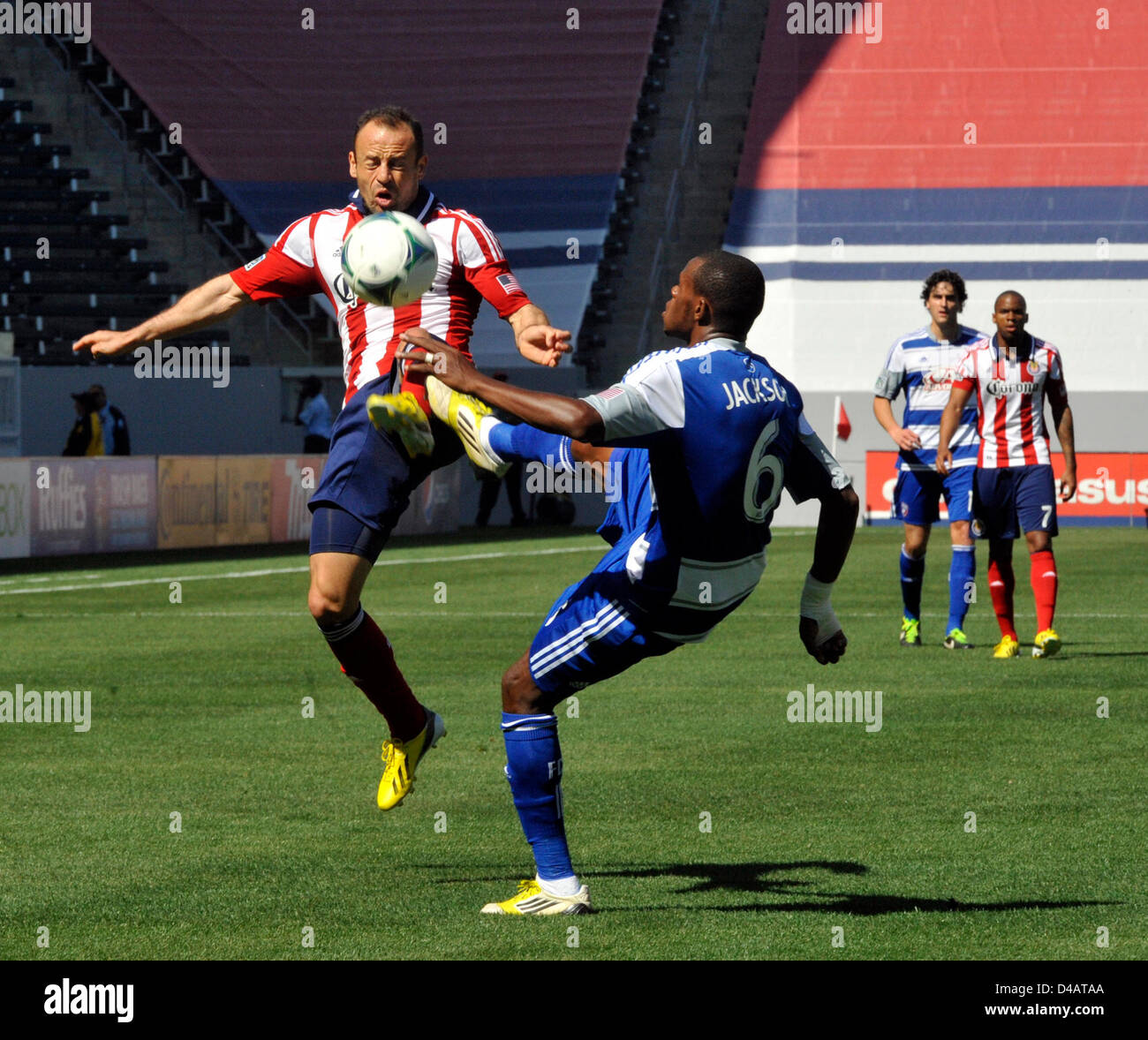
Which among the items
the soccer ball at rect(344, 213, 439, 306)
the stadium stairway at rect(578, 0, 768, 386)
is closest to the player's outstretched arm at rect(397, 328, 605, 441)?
the soccer ball at rect(344, 213, 439, 306)

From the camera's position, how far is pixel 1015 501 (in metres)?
12.6

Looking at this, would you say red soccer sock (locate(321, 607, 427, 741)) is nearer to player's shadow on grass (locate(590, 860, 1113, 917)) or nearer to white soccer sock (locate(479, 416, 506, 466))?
player's shadow on grass (locate(590, 860, 1113, 917))

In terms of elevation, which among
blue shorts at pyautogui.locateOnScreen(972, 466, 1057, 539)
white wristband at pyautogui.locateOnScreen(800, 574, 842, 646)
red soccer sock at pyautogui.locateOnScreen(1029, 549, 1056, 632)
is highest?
blue shorts at pyautogui.locateOnScreen(972, 466, 1057, 539)

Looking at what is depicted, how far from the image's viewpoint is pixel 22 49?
118ft

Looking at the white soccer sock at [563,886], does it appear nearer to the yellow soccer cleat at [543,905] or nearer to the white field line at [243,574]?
the yellow soccer cleat at [543,905]

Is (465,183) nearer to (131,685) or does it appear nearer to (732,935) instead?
(131,685)

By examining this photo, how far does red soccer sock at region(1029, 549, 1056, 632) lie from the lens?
1228 centimetres

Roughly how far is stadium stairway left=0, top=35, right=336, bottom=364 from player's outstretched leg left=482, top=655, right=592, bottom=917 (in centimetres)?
2900

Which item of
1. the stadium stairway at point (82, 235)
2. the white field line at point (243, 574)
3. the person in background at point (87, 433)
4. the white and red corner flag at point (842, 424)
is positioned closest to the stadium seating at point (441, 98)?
the stadium stairway at point (82, 235)

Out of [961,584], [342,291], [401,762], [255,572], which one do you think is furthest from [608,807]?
[255,572]

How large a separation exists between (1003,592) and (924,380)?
1.70 m

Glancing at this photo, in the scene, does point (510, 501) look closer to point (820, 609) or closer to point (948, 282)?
point (948, 282)

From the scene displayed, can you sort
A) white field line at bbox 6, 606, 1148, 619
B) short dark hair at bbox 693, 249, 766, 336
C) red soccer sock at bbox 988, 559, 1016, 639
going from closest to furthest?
short dark hair at bbox 693, 249, 766, 336
red soccer sock at bbox 988, 559, 1016, 639
white field line at bbox 6, 606, 1148, 619
